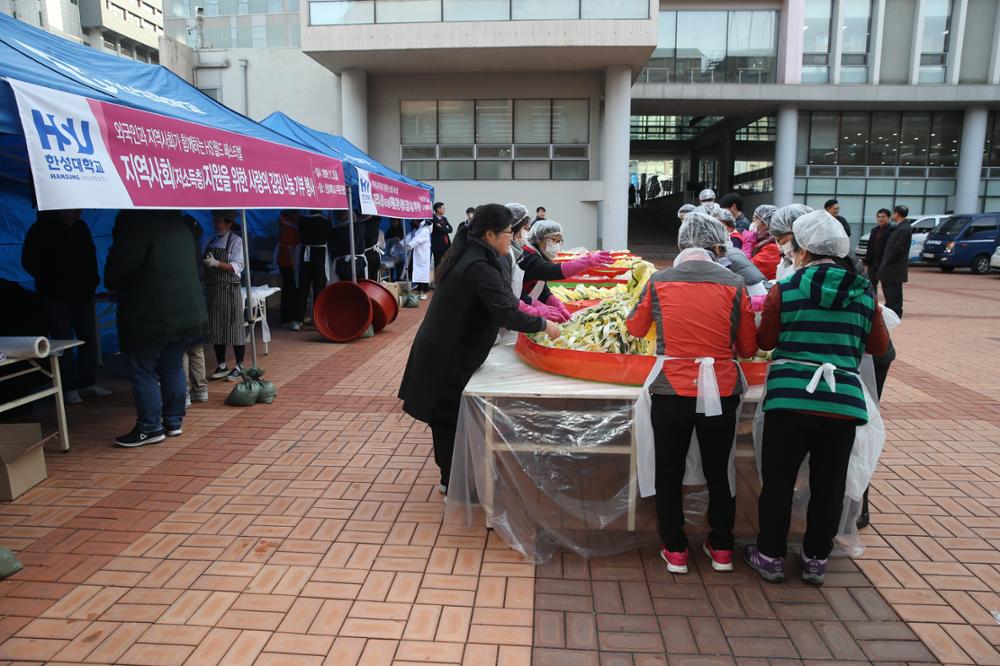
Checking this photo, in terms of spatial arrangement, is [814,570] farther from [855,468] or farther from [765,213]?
[765,213]

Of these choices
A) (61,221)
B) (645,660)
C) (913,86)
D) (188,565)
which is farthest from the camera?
(913,86)

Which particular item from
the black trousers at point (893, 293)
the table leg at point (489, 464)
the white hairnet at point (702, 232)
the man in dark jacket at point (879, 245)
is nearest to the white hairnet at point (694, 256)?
the white hairnet at point (702, 232)

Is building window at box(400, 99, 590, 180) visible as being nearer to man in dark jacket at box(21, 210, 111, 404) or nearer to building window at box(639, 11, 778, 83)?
building window at box(639, 11, 778, 83)

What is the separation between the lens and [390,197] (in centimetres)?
1028

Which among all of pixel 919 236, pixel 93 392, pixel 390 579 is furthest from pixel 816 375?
pixel 919 236

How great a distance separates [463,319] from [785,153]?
2531 centimetres

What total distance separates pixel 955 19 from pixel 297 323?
27.1 m

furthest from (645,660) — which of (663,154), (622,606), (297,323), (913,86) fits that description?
(663,154)

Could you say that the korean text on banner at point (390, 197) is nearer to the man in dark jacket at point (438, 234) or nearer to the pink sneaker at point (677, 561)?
the man in dark jacket at point (438, 234)

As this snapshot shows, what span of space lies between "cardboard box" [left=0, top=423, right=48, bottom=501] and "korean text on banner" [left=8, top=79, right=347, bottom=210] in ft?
5.25

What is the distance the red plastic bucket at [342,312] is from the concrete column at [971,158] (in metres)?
25.9

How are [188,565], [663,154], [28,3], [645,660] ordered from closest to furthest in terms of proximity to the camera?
[645,660] → [188,565] → [663,154] → [28,3]

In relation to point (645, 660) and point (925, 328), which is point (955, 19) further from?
point (645, 660)

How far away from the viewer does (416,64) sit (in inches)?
779
